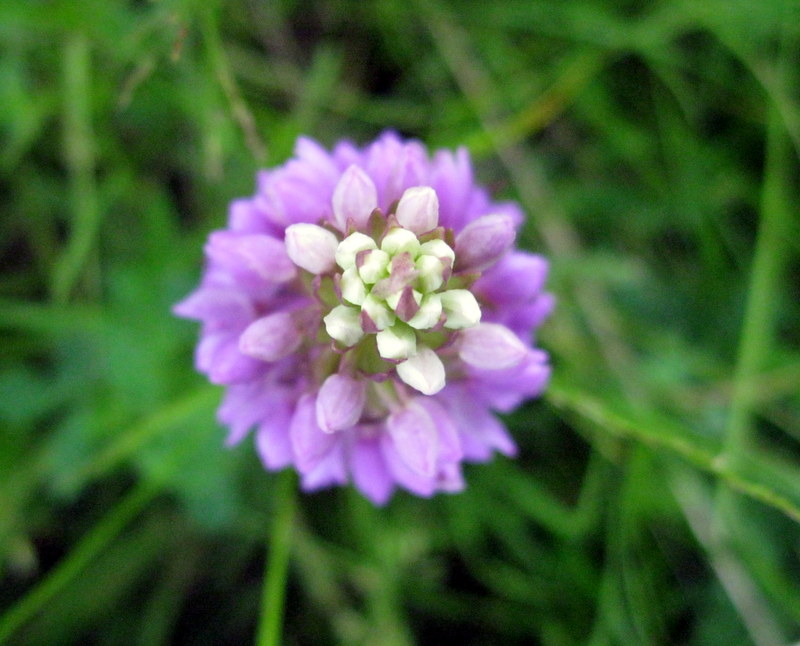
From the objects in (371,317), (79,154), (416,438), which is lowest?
(416,438)

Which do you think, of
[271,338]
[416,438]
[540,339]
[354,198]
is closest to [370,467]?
[416,438]

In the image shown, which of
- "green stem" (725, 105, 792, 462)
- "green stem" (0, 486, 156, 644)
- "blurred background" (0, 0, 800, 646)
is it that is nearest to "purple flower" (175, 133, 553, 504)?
"blurred background" (0, 0, 800, 646)

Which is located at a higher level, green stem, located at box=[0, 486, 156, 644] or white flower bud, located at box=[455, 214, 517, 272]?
white flower bud, located at box=[455, 214, 517, 272]

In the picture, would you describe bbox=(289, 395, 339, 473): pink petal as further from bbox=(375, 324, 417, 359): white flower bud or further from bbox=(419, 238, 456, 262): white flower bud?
bbox=(419, 238, 456, 262): white flower bud

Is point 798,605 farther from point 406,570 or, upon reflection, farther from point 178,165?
point 178,165

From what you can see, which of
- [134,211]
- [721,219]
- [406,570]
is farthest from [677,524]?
[134,211]

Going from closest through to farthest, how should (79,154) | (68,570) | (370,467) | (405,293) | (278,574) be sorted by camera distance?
1. (405,293)
2. (370,467)
3. (278,574)
4. (68,570)
5. (79,154)

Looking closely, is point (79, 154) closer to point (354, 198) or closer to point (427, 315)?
point (354, 198)
